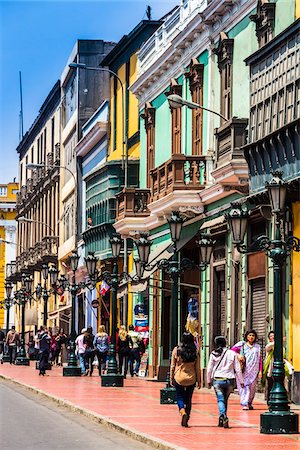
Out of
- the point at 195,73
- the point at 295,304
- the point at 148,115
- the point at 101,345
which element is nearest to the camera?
the point at 295,304

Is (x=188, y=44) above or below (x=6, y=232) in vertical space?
below

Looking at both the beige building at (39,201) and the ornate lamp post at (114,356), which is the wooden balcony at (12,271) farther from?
the ornate lamp post at (114,356)

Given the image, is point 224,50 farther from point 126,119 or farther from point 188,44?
point 126,119

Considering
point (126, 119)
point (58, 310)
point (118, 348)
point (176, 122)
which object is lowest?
point (118, 348)

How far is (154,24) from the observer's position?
49938 mm

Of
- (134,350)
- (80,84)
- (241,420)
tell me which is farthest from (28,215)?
(241,420)

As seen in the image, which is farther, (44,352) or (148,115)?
(44,352)

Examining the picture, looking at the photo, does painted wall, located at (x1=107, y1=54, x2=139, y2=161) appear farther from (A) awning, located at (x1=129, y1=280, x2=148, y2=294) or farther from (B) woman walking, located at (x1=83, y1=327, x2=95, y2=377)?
(B) woman walking, located at (x1=83, y1=327, x2=95, y2=377)

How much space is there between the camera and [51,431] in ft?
68.8

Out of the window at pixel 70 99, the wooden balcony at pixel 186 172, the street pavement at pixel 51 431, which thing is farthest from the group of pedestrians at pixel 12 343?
the street pavement at pixel 51 431

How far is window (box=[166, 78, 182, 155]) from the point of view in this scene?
39.3 m

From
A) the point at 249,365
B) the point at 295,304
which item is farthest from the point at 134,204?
the point at 249,365

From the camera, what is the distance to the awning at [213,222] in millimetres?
33656

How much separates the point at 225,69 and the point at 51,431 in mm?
14860
